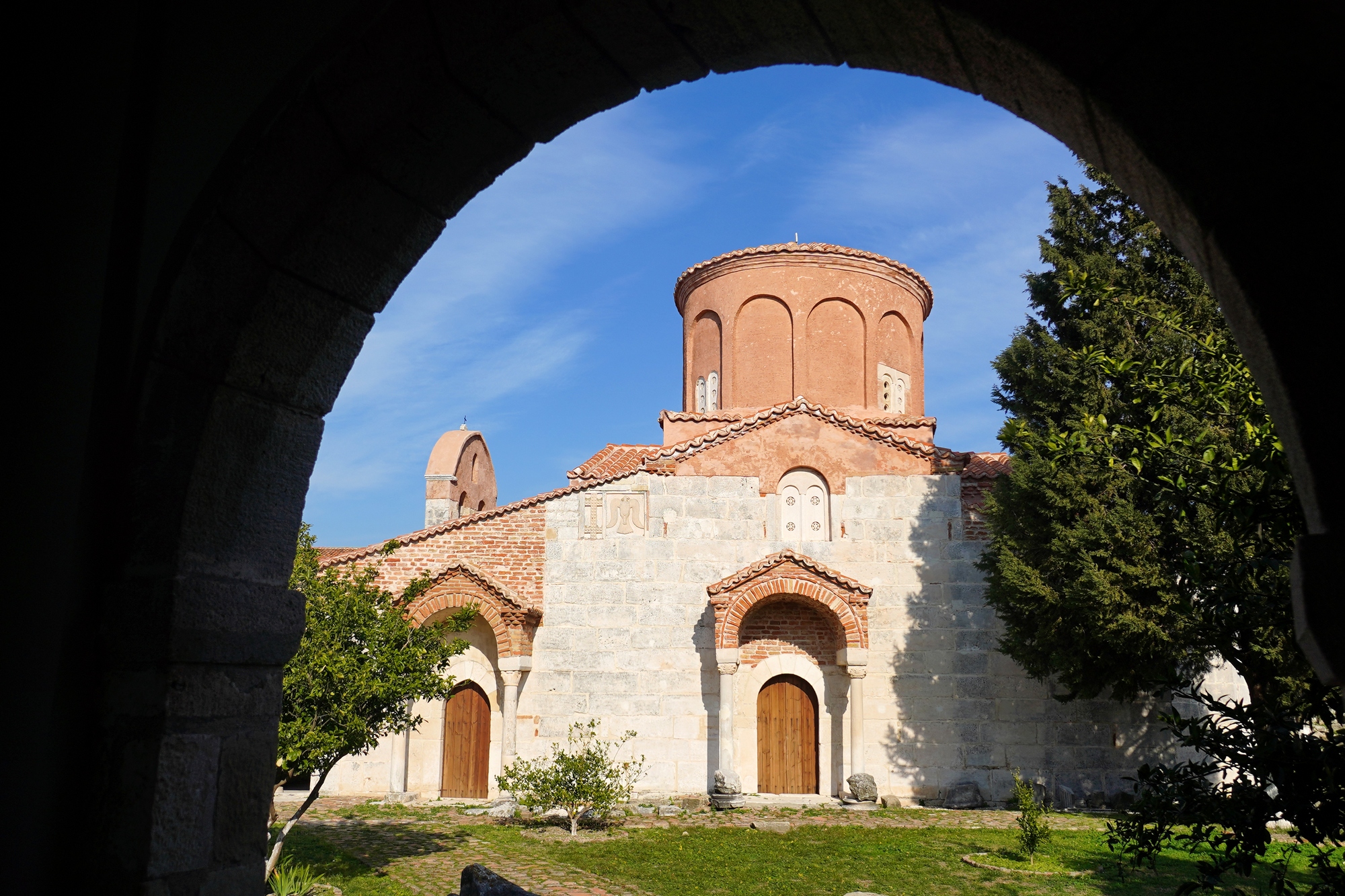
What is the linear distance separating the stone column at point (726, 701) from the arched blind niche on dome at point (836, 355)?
571 centimetres

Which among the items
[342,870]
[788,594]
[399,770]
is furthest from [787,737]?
[342,870]

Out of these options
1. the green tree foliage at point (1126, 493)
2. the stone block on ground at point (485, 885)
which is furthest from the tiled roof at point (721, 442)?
the stone block on ground at point (485, 885)

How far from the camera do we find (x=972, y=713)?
42.7 feet

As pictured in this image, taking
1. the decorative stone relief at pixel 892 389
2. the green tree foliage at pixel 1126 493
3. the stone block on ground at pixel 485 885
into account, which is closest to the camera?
the green tree foliage at pixel 1126 493

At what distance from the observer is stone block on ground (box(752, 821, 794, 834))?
10.8 meters

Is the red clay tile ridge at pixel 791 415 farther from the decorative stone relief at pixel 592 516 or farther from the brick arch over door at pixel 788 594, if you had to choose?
the brick arch over door at pixel 788 594

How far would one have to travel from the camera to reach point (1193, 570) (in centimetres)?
293

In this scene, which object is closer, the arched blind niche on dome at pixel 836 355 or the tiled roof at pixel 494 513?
the tiled roof at pixel 494 513

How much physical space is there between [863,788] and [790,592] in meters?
2.69

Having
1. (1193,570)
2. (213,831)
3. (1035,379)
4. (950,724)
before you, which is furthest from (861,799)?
(213,831)

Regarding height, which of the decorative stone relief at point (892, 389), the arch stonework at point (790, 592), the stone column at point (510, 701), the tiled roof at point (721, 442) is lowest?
the stone column at point (510, 701)

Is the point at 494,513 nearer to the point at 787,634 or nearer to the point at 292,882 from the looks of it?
the point at 787,634

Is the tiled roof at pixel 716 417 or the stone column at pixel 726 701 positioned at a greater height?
the tiled roof at pixel 716 417

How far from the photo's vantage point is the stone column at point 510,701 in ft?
42.2
